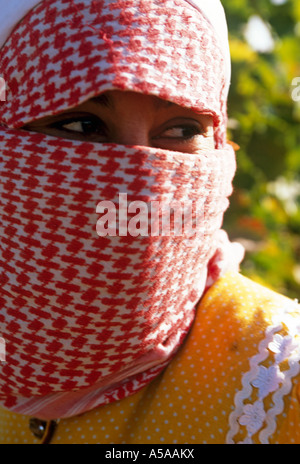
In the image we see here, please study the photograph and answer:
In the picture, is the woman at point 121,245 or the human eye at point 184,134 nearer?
the woman at point 121,245

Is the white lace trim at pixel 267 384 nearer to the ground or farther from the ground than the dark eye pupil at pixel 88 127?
nearer to the ground

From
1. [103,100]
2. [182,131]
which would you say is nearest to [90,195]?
[103,100]

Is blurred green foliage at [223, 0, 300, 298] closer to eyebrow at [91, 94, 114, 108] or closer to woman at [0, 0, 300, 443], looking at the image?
woman at [0, 0, 300, 443]

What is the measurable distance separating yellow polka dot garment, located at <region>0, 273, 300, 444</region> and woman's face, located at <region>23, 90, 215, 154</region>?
1.69 feet

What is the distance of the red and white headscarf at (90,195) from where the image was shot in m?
1.41

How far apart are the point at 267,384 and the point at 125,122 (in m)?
0.76

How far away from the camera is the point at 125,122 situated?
1472mm

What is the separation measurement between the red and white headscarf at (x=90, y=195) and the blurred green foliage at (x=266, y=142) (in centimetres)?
243

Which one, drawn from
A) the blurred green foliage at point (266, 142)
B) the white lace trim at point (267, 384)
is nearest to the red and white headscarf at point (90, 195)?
the white lace trim at point (267, 384)

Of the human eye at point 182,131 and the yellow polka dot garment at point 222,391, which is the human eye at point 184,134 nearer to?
the human eye at point 182,131

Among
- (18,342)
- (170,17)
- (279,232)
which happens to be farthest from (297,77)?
(18,342)

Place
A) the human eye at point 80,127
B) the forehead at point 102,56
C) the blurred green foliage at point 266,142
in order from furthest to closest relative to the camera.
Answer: the blurred green foliage at point 266,142 < the human eye at point 80,127 < the forehead at point 102,56

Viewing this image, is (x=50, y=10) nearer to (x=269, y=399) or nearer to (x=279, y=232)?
(x=269, y=399)
